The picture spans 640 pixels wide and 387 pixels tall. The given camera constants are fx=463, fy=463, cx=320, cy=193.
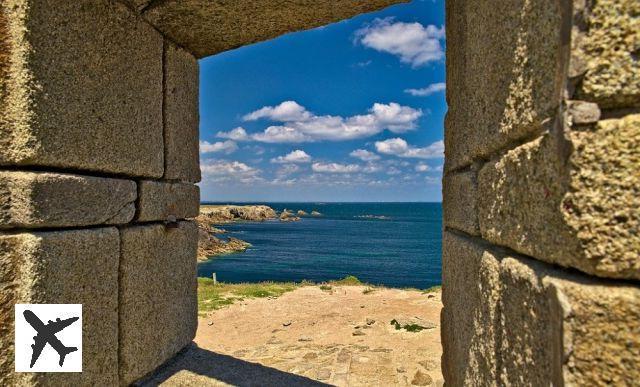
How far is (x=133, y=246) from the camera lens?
2.76m

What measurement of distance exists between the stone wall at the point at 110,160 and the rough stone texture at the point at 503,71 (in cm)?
85

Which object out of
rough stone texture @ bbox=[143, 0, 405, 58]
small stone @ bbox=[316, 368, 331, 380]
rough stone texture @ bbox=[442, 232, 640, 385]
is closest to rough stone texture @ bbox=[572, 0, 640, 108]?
rough stone texture @ bbox=[442, 232, 640, 385]

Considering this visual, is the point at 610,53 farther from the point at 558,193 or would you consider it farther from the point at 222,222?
the point at 222,222

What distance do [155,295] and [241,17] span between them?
185 cm

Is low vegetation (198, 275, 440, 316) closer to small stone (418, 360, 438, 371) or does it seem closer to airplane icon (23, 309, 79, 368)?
small stone (418, 360, 438, 371)

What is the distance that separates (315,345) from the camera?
21.5ft

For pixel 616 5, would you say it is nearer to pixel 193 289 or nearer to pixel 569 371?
pixel 569 371

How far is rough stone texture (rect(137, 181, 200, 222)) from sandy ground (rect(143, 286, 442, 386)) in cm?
102

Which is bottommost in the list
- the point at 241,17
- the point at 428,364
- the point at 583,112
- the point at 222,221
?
the point at 222,221

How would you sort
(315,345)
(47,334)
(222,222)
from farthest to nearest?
(222,222)
(315,345)
(47,334)

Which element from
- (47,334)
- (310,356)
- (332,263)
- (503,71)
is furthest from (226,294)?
(332,263)

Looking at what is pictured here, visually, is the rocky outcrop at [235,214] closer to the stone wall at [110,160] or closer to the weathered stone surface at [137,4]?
the stone wall at [110,160]

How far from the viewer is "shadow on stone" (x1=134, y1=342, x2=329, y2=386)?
2.99m

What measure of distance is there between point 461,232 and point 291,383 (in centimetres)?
173
